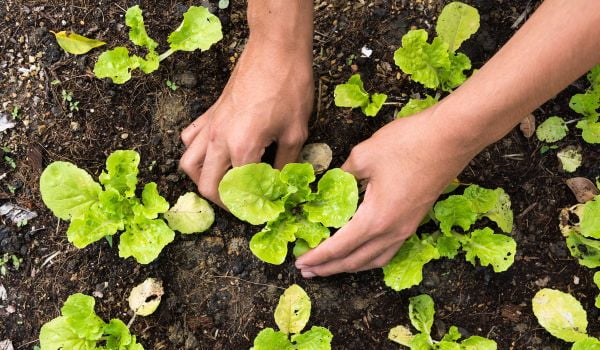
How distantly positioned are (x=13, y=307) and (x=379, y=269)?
4.15 ft

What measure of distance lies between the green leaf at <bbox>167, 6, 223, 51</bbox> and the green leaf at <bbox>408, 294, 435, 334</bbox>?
112 centimetres

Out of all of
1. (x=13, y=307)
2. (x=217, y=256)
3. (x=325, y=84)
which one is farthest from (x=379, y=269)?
(x=13, y=307)

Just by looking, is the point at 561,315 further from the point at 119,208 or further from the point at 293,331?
the point at 119,208

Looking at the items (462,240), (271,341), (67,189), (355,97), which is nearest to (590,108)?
(462,240)

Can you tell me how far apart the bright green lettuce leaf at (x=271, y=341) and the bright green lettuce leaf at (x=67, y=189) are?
708 millimetres

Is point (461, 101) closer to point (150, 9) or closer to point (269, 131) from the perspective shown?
point (269, 131)

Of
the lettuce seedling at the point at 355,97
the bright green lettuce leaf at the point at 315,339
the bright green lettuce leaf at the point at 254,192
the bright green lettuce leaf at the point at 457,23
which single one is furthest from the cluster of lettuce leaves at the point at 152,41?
the bright green lettuce leaf at the point at 315,339

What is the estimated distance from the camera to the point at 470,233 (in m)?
2.02

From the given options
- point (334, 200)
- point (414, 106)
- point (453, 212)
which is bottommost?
point (453, 212)

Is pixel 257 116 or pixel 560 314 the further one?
pixel 560 314

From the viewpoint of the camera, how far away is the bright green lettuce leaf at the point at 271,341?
1854mm

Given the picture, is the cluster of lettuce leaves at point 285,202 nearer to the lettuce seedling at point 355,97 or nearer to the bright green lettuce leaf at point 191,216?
the bright green lettuce leaf at point 191,216

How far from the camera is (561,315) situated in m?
1.99

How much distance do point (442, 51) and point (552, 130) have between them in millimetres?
512
